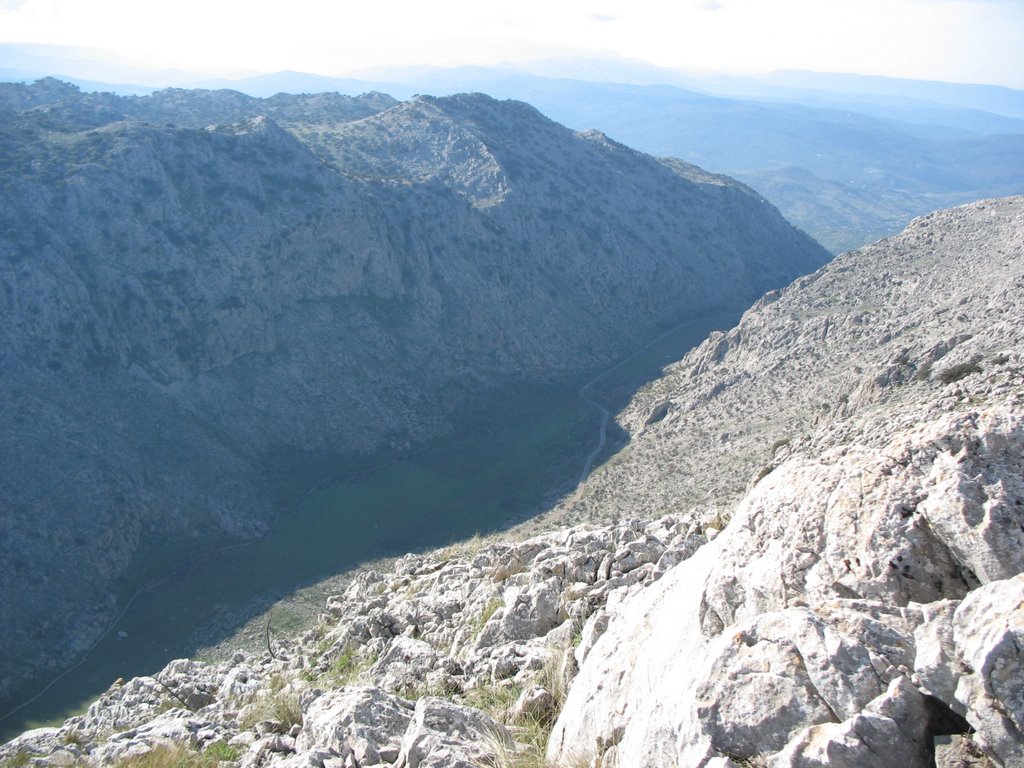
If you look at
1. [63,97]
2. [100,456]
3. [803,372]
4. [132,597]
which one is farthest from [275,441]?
[63,97]

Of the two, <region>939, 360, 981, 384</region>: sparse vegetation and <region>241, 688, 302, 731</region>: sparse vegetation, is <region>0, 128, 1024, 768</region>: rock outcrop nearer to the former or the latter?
<region>241, 688, 302, 731</region>: sparse vegetation

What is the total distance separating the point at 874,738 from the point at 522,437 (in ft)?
212

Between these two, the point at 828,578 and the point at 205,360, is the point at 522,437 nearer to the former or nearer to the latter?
the point at 205,360

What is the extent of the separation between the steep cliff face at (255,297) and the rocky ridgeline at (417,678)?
31286mm

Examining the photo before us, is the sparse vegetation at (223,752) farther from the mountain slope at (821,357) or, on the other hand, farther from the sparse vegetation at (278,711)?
the mountain slope at (821,357)

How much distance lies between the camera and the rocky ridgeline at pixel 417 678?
9.73 meters

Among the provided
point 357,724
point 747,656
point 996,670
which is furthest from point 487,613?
point 996,670

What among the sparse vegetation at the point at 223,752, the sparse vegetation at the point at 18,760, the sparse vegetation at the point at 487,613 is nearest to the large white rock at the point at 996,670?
the sparse vegetation at the point at 223,752

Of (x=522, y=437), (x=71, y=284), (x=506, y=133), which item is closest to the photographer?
(x=71, y=284)

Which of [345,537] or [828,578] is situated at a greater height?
[828,578]

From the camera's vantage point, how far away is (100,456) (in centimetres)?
5428

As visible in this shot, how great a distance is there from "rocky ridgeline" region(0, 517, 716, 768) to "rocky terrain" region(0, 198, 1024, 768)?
0.06 m

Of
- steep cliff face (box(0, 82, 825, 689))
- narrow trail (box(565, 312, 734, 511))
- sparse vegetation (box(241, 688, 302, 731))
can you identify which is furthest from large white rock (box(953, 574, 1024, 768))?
steep cliff face (box(0, 82, 825, 689))

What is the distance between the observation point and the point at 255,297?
70188mm
